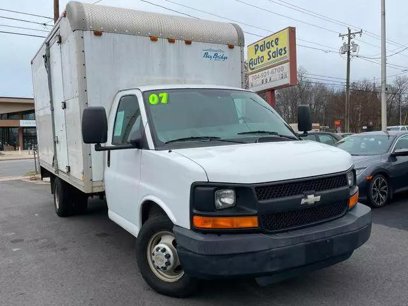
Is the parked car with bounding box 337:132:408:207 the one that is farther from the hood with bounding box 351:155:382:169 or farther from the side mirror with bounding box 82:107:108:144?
the side mirror with bounding box 82:107:108:144

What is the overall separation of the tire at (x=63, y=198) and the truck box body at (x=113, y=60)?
40 centimetres

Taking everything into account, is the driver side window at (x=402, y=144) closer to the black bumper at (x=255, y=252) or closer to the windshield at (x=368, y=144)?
the windshield at (x=368, y=144)

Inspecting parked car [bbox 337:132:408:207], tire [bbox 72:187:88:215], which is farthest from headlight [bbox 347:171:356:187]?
tire [bbox 72:187:88:215]

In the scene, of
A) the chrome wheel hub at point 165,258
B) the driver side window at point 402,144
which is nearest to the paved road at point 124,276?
the chrome wheel hub at point 165,258

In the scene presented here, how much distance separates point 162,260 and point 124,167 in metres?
1.26

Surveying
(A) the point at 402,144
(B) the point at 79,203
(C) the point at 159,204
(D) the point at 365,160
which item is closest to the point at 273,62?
(A) the point at 402,144

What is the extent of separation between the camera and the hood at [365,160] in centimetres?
815

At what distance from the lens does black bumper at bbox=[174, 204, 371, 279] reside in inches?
131

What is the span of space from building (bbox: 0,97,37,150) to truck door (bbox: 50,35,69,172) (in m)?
51.1

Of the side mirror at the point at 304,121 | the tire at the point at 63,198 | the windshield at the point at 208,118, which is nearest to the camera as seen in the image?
the windshield at the point at 208,118

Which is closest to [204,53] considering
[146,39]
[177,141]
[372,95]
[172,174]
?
[146,39]

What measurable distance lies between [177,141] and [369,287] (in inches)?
91.5

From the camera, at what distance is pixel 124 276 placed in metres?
4.78

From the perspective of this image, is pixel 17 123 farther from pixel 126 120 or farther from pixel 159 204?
pixel 159 204
